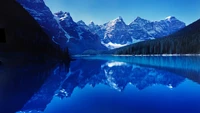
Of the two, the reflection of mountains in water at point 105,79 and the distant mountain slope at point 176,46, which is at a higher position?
the distant mountain slope at point 176,46

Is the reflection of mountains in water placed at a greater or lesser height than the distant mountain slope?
lesser

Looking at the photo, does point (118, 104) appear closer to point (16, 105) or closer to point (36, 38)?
point (16, 105)

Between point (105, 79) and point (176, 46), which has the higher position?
point (176, 46)

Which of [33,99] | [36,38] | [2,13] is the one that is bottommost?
[33,99]

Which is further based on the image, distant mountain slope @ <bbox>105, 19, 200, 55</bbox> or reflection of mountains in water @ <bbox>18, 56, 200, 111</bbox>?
distant mountain slope @ <bbox>105, 19, 200, 55</bbox>

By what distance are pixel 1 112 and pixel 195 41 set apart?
12816 cm

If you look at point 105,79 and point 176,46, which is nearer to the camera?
point 105,79

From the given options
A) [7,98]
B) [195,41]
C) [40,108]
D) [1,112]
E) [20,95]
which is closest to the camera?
[1,112]

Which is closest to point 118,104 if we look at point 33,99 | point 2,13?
point 33,99

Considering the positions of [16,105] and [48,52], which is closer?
[16,105]

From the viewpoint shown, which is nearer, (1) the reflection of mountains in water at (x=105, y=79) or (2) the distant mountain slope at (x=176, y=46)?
(1) the reflection of mountains in water at (x=105, y=79)

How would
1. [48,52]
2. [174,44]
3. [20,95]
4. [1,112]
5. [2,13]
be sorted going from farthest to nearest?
[174,44] < [2,13] < [48,52] < [20,95] < [1,112]

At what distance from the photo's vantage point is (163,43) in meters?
152

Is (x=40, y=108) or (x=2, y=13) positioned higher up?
(x=2, y=13)
